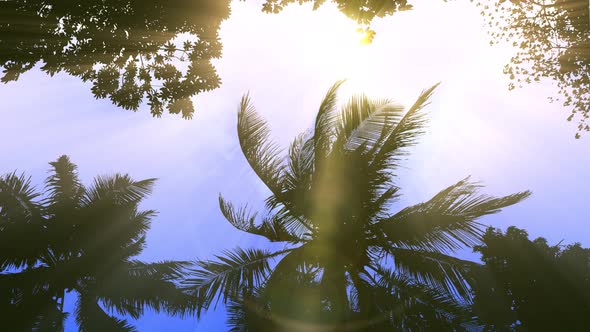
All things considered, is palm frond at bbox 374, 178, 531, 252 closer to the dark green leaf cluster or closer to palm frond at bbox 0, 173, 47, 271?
the dark green leaf cluster

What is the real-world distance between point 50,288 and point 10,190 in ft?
11.2

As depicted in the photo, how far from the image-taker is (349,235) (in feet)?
24.4

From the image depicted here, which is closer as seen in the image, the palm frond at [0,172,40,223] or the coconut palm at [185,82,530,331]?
the coconut palm at [185,82,530,331]

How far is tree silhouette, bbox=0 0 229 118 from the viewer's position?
589 centimetres

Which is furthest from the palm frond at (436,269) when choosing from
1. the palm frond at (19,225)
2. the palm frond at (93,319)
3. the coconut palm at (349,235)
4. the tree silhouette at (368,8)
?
the palm frond at (19,225)

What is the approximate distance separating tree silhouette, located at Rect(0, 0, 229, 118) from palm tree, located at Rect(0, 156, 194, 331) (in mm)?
5612

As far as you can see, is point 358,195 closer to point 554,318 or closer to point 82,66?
point 82,66

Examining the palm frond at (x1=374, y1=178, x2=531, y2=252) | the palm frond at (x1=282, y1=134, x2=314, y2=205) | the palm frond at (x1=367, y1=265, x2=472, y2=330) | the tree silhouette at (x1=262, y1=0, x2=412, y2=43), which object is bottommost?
the palm frond at (x1=367, y1=265, x2=472, y2=330)

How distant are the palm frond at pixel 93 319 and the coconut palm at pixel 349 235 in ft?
20.9

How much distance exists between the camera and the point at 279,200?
7.79 meters

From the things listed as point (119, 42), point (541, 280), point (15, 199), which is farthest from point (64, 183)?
point (541, 280)

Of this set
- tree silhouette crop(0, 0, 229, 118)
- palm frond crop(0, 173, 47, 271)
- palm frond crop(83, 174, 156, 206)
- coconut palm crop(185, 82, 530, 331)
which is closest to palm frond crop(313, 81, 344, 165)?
coconut palm crop(185, 82, 530, 331)

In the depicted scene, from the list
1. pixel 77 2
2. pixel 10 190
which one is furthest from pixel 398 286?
pixel 10 190

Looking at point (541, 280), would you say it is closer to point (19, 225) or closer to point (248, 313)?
point (248, 313)
